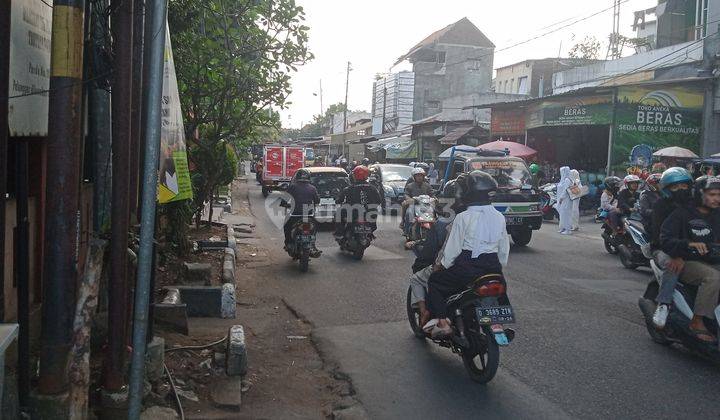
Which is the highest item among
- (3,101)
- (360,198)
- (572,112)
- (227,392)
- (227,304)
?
(572,112)

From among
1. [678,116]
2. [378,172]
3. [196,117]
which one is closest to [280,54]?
[196,117]

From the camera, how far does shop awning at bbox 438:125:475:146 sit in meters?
32.5

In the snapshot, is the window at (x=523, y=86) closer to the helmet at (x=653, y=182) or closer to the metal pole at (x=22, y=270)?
the helmet at (x=653, y=182)

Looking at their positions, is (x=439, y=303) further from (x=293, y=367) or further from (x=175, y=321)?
(x=175, y=321)

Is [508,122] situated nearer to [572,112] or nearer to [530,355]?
[572,112]

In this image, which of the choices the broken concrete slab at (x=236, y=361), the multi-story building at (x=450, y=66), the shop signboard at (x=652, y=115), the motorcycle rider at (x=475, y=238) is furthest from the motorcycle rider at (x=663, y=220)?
the multi-story building at (x=450, y=66)

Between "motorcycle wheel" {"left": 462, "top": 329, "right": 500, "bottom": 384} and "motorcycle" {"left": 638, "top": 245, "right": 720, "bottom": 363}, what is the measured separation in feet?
6.52

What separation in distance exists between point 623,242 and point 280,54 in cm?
700

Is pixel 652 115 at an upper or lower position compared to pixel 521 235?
upper

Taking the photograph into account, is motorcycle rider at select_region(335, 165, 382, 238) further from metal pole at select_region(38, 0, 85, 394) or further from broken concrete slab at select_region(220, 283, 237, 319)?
metal pole at select_region(38, 0, 85, 394)

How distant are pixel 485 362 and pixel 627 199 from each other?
7732 millimetres

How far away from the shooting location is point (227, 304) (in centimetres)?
780

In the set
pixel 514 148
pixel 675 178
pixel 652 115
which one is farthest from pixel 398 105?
pixel 675 178

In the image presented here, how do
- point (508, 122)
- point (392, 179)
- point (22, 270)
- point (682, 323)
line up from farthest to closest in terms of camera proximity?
1. point (508, 122)
2. point (392, 179)
3. point (682, 323)
4. point (22, 270)
